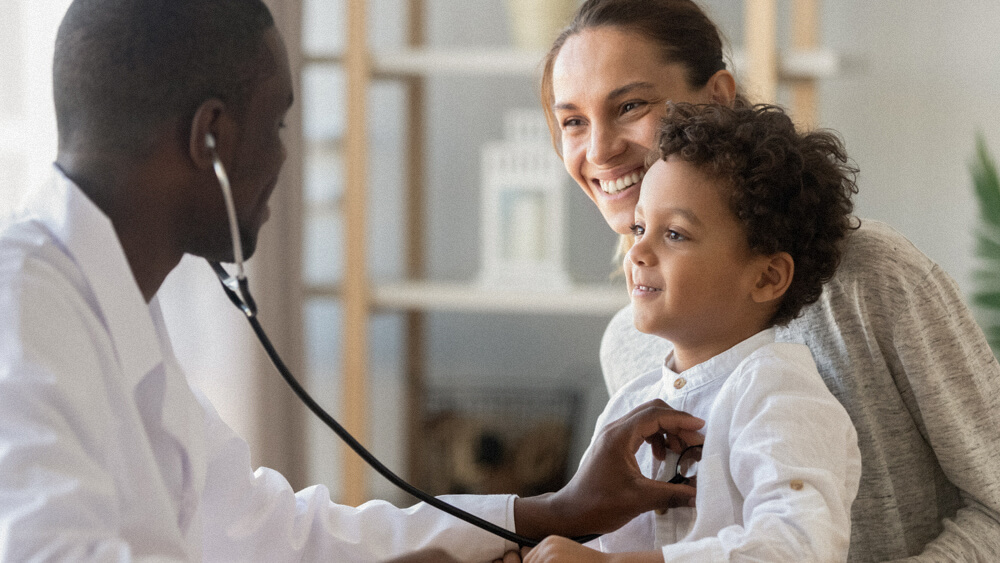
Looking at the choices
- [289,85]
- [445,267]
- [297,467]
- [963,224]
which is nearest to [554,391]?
[445,267]

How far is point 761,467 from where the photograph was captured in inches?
32.6

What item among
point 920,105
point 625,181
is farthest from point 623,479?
point 920,105

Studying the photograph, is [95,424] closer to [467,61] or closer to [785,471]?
[785,471]

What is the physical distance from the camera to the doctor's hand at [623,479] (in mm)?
917

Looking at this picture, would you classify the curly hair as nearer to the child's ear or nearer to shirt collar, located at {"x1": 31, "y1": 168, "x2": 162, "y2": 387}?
the child's ear

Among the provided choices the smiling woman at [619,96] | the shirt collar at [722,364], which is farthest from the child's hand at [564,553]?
the smiling woman at [619,96]

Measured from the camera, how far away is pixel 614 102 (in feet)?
→ 4.14

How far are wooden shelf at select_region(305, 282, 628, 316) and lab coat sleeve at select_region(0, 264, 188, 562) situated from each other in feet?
5.72

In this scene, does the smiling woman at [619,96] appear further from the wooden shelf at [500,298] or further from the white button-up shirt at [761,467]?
the wooden shelf at [500,298]

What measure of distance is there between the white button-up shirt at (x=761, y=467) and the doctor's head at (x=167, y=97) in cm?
49

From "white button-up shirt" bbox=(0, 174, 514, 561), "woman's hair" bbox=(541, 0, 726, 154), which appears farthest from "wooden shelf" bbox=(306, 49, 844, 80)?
"white button-up shirt" bbox=(0, 174, 514, 561)

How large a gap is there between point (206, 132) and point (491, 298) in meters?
1.70

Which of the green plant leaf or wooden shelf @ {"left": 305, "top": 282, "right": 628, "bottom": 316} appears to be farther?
wooden shelf @ {"left": 305, "top": 282, "right": 628, "bottom": 316}

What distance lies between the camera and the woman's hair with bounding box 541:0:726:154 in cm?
126
